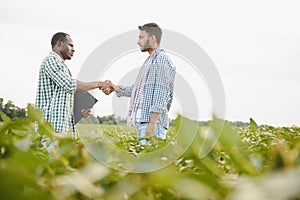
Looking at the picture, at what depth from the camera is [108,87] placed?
6.12 meters

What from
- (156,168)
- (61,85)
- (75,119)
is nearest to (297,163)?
(156,168)

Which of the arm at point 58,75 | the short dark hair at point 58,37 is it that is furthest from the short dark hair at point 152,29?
the arm at point 58,75

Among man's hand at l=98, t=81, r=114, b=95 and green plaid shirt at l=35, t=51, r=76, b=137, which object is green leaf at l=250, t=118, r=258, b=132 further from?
man's hand at l=98, t=81, r=114, b=95

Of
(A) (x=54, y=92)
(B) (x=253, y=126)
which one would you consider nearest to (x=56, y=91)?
(A) (x=54, y=92)

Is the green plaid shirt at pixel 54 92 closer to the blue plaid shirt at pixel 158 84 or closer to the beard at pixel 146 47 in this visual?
the blue plaid shirt at pixel 158 84

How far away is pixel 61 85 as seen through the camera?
5.00 meters

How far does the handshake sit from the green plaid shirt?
85 centimetres

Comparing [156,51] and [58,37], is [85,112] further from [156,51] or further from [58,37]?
[156,51]

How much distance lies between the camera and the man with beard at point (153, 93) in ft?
16.6

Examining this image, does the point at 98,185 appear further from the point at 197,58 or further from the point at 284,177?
the point at 197,58

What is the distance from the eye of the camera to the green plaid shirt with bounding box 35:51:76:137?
504cm

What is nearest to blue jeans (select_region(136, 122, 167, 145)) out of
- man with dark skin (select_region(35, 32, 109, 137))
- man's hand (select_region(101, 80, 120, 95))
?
man with dark skin (select_region(35, 32, 109, 137))

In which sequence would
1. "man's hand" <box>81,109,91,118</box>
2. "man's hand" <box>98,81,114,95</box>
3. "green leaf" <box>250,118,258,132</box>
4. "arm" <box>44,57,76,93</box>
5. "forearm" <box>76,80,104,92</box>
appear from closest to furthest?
"green leaf" <box>250,118,258,132</box> < "arm" <box>44,57,76,93</box> < "forearm" <box>76,80,104,92</box> < "man's hand" <box>81,109,91,118</box> < "man's hand" <box>98,81,114,95</box>

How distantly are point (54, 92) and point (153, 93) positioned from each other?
0.97 meters
